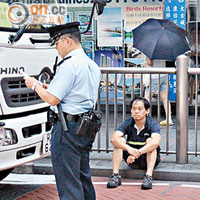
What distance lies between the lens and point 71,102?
15.9ft

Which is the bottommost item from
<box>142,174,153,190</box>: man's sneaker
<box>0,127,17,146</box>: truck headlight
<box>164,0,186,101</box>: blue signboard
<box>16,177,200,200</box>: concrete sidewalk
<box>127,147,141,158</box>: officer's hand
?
<box>16,177,200,200</box>: concrete sidewalk

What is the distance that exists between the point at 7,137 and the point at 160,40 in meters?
3.78

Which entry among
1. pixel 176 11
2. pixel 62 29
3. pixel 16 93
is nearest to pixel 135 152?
pixel 16 93

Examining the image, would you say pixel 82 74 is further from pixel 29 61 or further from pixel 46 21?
pixel 46 21

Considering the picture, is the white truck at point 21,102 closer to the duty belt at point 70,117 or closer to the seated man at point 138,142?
the duty belt at point 70,117

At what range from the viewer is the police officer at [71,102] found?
4.78 meters

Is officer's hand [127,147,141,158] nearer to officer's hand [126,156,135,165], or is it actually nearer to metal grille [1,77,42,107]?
officer's hand [126,156,135,165]

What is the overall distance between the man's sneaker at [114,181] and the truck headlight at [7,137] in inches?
59.3

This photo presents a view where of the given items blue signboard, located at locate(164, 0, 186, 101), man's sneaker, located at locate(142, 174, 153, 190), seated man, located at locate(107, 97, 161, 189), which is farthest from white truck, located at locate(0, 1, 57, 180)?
blue signboard, located at locate(164, 0, 186, 101)

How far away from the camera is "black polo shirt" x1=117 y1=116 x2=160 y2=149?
6.98 meters

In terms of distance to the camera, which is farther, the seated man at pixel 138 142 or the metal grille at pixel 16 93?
the seated man at pixel 138 142

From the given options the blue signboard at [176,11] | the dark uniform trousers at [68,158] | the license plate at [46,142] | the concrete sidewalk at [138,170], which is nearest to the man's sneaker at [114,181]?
the concrete sidewalk at [138,170]

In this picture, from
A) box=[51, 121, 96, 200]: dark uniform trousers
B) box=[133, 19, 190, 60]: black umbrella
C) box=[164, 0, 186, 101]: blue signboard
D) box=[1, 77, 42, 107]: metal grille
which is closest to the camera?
box=[51, 121, 96, 200]: dark uniform trousers

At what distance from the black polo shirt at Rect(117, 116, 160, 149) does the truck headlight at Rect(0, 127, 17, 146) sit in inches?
73.1
